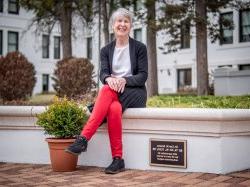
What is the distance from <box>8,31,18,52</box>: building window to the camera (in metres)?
33.3

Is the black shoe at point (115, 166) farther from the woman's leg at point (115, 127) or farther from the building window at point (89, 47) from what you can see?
the building window at point (89, 47)

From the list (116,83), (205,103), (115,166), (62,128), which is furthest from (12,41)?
(115,166)

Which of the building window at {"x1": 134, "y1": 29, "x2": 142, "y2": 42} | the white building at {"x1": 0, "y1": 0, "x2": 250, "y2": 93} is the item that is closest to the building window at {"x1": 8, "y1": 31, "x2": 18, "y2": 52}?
the white building at {"x1": 0, "y1": 0, "x2": 250, "y2": 93}

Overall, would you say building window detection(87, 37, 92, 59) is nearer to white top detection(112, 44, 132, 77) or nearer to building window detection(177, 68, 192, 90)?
building window detection(177, 68, 192, 90)

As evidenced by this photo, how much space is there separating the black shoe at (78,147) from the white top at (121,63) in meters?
1.02

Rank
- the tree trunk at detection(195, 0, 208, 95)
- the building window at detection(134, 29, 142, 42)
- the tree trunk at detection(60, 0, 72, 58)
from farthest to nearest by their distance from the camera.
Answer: the building window at detection(134, 29, 142, 42) < the tree trunk at detection(60, 0, 72, 58) < the tree trunk at detection(195, 0, 208, 95)

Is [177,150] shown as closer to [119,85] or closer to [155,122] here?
[155,122]

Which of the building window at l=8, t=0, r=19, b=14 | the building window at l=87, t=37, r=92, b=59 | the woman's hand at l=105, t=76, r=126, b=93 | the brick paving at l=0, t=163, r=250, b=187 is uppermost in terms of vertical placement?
the building window at l=8, t=0, r=19, b=14

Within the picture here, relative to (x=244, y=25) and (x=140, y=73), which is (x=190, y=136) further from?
(x=244, y=25)

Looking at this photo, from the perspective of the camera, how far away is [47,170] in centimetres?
555

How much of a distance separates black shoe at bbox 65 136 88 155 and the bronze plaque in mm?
819

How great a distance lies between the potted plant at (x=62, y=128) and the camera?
5.32 metres

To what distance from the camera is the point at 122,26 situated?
545cm

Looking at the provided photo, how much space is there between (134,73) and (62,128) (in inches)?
43.9
